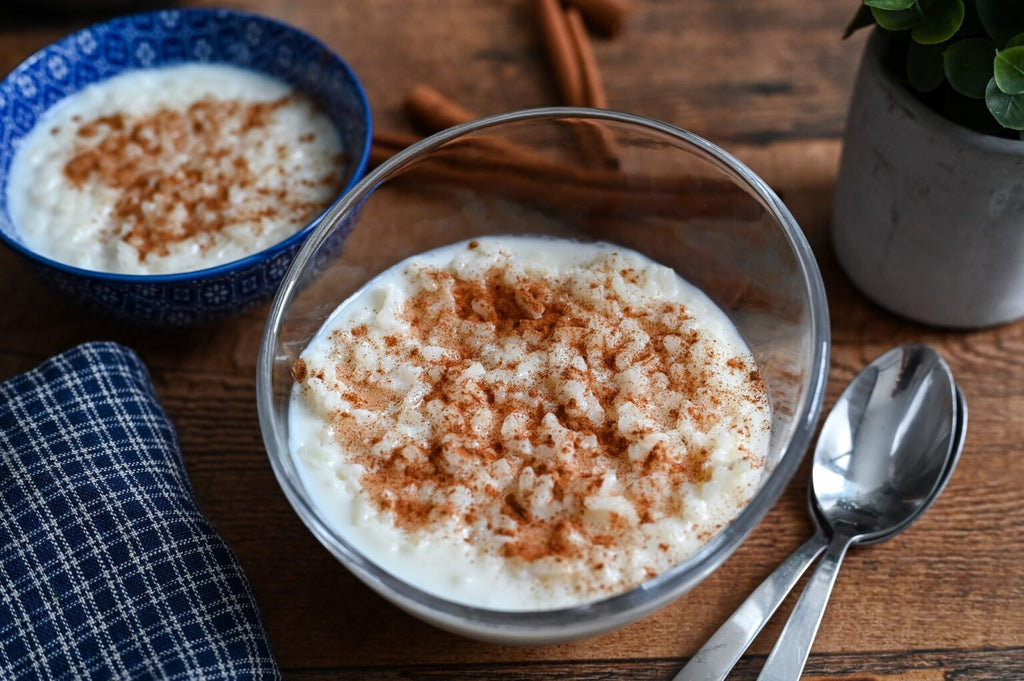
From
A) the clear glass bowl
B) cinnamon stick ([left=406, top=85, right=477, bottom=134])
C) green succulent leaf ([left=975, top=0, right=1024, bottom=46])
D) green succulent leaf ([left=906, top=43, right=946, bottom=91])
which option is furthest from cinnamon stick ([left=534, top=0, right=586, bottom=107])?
green succulent leaf ([left=975, top=0, right=1024, bottom=46])

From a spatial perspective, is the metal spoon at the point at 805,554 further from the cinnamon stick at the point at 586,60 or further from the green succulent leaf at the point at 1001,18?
the cinnamon stick at the point at 586,60

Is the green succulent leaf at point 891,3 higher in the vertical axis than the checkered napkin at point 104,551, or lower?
higher

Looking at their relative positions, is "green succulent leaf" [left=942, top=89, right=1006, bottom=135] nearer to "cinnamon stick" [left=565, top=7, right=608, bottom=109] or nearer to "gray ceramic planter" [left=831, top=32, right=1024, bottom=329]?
"gray ceramic planter" [left=831, top=32, right=1024, bottom=329]

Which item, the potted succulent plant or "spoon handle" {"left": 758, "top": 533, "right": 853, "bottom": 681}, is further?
the potted succulent plant

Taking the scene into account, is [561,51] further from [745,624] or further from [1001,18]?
[745,624]

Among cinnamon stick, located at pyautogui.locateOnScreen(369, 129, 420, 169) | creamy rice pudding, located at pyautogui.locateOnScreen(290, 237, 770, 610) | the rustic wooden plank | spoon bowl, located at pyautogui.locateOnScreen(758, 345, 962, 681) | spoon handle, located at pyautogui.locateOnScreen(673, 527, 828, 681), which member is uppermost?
cinnamon stick, located at pyautogui.locateOnScreen(369, 129, 420, 169)

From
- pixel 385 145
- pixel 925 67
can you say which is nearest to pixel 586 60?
pixel 385 145

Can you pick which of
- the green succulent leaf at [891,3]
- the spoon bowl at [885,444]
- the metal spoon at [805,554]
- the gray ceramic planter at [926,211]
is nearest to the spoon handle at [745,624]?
the metal spoon at [805,554]

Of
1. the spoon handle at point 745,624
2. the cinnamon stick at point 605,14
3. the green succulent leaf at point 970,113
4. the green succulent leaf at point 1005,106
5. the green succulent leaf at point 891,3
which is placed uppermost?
the green succulent leaf at point 891,3

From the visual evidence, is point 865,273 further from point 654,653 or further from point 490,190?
point 654,653
